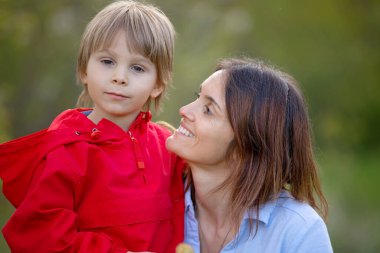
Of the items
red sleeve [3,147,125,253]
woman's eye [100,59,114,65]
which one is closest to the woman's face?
woman's eye [100,59,114,65]

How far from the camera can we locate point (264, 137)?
2.84 m

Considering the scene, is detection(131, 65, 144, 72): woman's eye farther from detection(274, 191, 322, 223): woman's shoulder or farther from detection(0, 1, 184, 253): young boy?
detection(274, 191, 322, 223): woman's shoulder

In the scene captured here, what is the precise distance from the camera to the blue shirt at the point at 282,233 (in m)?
2.77

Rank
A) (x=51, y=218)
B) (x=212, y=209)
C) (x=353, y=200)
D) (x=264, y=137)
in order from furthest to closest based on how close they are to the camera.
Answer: (x=353, y=200), (x=212, y=209), (x=264, y=137), (x=51, y=218)

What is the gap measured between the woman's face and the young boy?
122 mm

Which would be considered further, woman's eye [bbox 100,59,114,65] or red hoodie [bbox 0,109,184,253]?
woman's eye [bbox 100,59,114,65]

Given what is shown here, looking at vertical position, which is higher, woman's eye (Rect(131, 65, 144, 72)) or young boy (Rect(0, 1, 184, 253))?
woman's eye (Rect(131, 65, 144, 72))

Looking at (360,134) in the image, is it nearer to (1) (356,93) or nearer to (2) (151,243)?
(1) (356,93)

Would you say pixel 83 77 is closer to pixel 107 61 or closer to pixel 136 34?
pixel 107 61

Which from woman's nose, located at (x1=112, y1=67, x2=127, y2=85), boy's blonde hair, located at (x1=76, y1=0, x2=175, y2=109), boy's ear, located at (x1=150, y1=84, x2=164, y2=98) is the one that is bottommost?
boy's ear, located at (x1=150, y1=84, x2=164, y2=98)

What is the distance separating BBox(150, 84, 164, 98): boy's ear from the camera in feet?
9.35

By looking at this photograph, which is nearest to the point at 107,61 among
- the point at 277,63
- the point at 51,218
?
the point at 51,218

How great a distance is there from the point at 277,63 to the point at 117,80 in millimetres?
4824

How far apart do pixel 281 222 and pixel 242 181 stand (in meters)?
0.22
